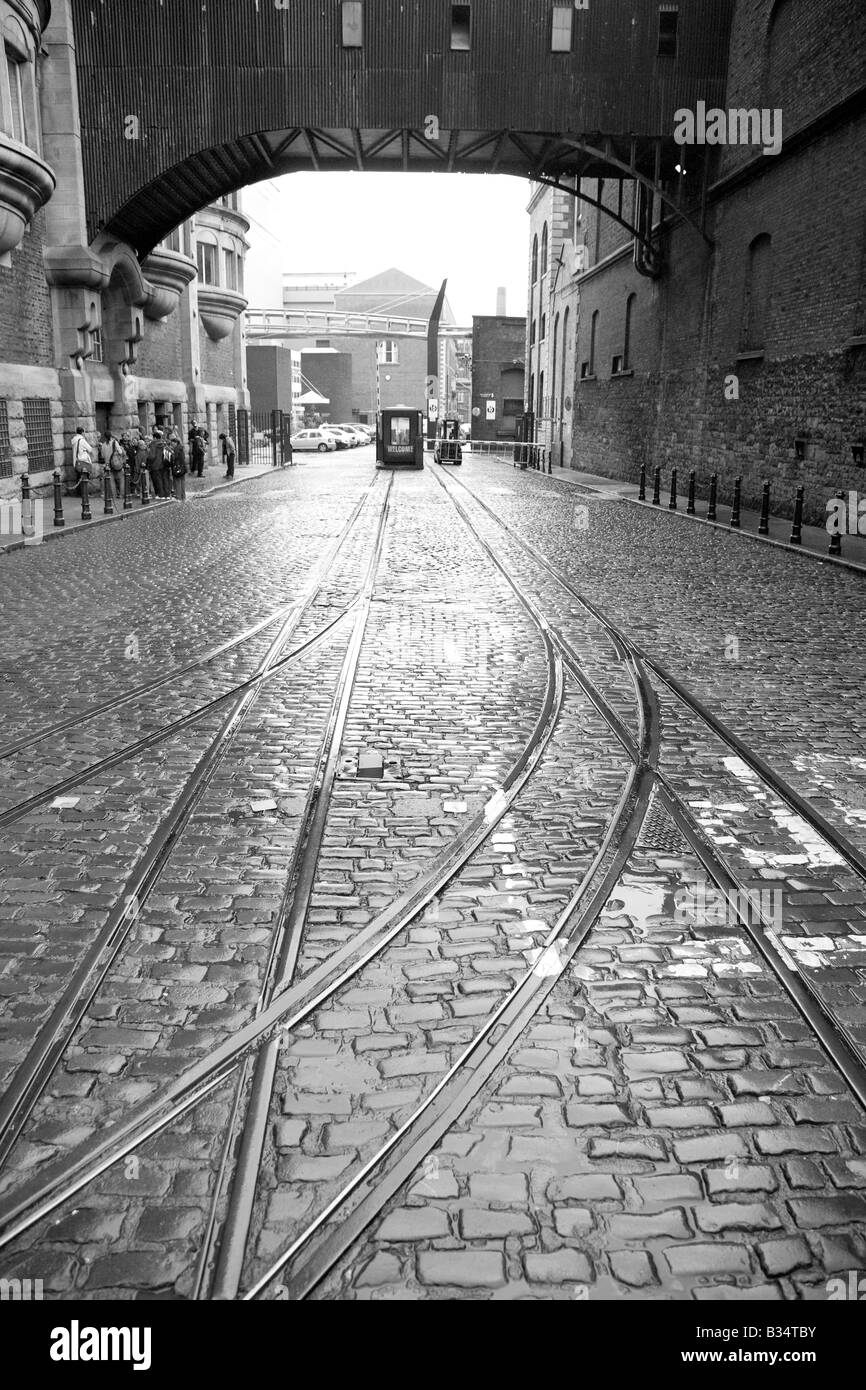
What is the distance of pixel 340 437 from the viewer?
63656 mm

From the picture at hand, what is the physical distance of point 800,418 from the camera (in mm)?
19859

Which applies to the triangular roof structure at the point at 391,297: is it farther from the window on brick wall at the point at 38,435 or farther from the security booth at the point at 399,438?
the window on brick wall at the point at 38,435

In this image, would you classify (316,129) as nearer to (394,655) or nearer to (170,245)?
(170,245)

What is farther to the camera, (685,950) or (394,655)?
(394,655)

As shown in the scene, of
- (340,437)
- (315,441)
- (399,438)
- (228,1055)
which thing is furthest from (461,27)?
(340,437)

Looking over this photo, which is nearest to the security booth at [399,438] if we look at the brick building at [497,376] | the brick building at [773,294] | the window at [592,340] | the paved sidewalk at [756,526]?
the window at [592,340]

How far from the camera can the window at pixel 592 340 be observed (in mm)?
36969

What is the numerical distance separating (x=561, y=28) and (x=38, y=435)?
1519 cm

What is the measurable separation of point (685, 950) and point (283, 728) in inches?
147

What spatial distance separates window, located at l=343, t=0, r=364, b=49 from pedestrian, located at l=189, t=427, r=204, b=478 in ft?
39.0

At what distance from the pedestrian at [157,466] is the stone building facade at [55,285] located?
1368mm

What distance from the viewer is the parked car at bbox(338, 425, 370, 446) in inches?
2643
